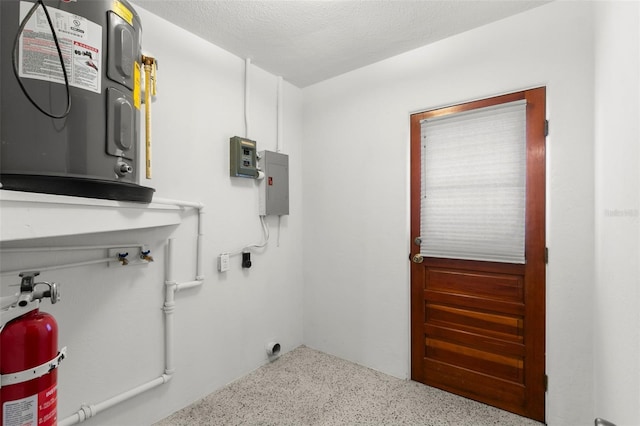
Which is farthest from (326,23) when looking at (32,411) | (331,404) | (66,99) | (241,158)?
(331,404)

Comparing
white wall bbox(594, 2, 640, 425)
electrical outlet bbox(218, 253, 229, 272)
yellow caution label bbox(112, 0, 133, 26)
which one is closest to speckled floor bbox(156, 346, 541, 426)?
white wall bbox(594, 2, 640, 425)

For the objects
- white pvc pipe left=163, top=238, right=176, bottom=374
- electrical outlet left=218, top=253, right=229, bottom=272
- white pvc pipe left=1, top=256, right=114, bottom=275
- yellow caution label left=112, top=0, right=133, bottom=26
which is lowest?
white pvc pipe left=163, top=238, right=176, bottom=374

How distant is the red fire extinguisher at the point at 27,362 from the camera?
89 cm

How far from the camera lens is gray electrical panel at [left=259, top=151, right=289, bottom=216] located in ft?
8.51

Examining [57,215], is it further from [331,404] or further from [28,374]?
[331,404]

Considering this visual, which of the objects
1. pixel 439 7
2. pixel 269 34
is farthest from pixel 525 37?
pixel 269 34

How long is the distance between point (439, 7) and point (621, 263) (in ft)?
5.72

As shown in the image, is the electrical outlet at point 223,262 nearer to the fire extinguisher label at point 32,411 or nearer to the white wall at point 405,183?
the white wall at point 405,183

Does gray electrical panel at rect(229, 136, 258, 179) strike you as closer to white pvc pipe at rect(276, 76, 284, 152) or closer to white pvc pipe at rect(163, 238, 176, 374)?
white pvc pipe at rect(276, 76, 284, 152)

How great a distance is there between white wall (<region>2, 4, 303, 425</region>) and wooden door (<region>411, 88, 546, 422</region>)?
1.26 metres

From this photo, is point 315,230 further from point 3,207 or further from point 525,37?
point 3,207

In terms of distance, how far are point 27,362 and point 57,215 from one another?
0.48m

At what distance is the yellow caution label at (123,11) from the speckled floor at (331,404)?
2.24m

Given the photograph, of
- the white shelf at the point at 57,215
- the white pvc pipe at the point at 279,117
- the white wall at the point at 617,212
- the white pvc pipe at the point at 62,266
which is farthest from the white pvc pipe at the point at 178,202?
the white wall at the point at 617,212
